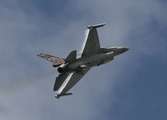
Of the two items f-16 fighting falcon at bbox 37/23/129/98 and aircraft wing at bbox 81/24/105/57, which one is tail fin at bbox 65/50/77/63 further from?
aircraft wing at bbox 81/24/105/57

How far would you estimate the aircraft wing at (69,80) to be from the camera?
253ft

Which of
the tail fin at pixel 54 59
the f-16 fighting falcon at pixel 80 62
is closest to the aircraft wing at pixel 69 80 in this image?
the f-16 fighting falcon at pixel 80 62

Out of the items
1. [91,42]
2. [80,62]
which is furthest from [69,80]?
[91,42]

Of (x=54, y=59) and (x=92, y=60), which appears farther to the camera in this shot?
(x=54, y=59)

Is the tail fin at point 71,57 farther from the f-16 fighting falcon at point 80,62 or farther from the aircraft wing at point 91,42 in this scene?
the aircraft wing at point 91,42

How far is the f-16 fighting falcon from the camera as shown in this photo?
247 ft

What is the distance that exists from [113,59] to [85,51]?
5096 mm

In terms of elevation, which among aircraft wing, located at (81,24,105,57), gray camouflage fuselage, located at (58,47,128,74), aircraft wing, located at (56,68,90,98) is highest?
aircraft wing, located at (81,24,105,57)

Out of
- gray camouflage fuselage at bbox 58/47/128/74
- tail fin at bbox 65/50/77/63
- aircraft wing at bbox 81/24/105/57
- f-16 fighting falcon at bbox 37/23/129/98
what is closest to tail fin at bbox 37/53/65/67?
f-16 fighting falcon at bbox 37/23/129/98

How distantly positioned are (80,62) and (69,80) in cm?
324

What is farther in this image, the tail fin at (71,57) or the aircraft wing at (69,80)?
the aircraft wing at (69,80)

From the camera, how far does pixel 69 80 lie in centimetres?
7769

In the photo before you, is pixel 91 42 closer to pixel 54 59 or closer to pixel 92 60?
pixel 92 60

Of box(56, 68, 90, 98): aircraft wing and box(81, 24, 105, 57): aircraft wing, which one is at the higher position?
box(81, 24, 105, 57): aircraft wing
